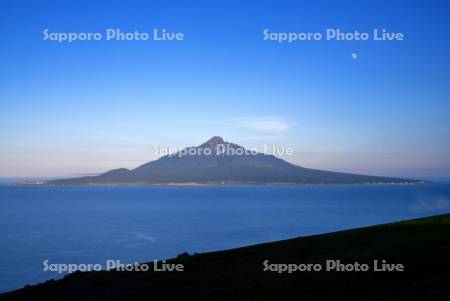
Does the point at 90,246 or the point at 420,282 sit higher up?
the point at 420,282

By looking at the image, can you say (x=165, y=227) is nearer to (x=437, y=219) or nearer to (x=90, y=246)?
(x=90, y=246)

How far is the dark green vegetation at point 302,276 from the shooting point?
17.4 meters

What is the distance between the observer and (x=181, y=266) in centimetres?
2570

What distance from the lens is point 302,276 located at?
20578 millimetres

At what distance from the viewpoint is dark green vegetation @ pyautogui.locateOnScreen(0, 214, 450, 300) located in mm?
17406

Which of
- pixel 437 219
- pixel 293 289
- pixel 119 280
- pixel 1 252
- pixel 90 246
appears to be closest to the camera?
pixel 293 289

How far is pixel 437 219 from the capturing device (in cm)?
3012

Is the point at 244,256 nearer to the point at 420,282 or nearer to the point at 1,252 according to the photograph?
the point at 420,282

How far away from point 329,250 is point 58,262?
42316mm

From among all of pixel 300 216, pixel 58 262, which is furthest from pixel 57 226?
pixel 300 216

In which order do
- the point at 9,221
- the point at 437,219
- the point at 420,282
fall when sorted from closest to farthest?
the point at 420,282, the point at 437,219, the point at 9,221

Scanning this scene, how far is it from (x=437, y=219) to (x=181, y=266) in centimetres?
1716

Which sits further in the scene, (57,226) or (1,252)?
(57,226)

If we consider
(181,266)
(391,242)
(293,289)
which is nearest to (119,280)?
(181,266)
